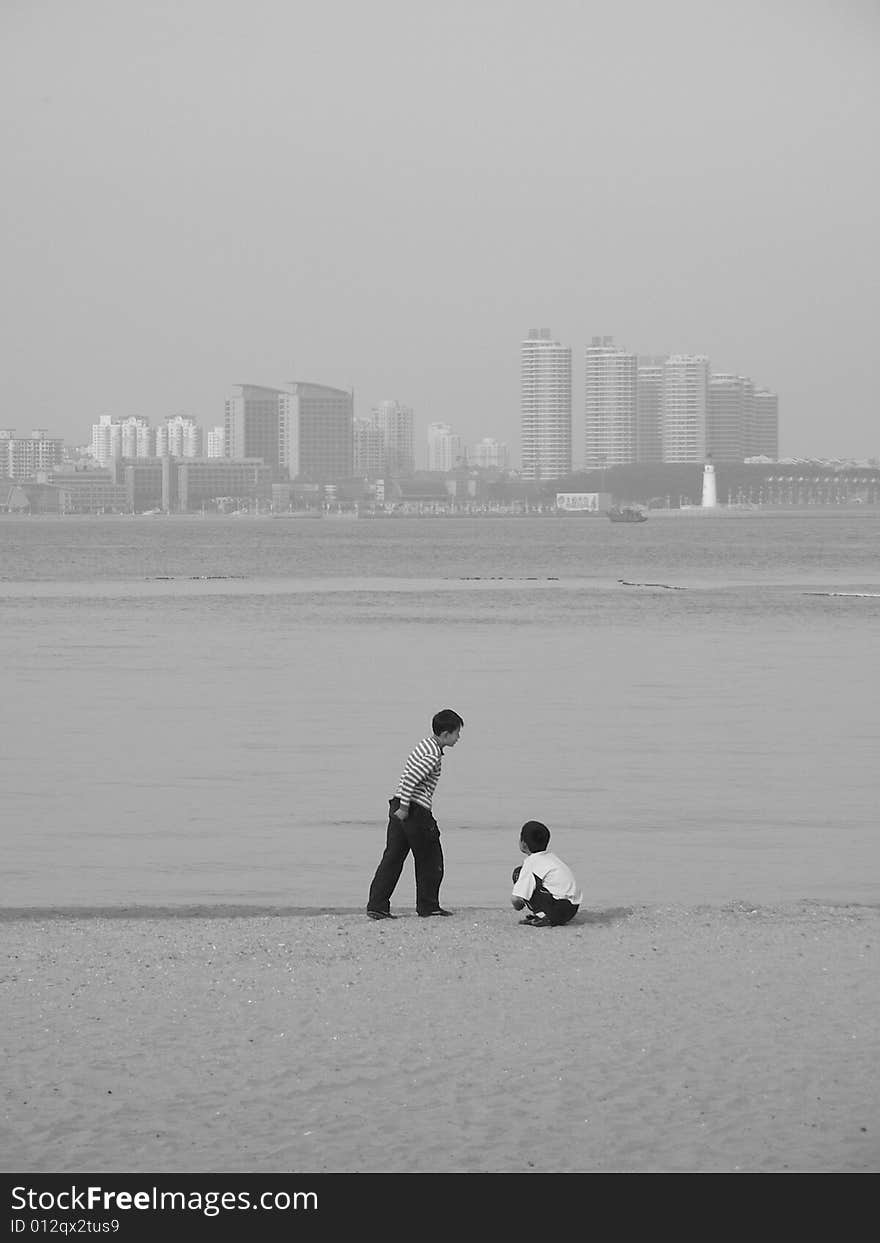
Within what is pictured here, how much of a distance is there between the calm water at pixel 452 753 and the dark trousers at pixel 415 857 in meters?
0.97

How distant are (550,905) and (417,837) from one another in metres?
0.72

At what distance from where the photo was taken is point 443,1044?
685 centimetres

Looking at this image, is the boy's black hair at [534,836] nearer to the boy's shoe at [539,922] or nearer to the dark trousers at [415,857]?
the boy's shoe at [539,922]

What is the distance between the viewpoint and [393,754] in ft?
56.3

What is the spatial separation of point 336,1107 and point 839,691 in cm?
1823

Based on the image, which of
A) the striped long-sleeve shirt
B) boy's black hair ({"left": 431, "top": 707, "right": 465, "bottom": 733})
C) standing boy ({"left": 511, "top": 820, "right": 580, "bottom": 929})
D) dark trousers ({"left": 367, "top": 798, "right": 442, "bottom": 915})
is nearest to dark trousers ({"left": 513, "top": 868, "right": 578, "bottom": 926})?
standing boy ({"left": 511, "top": 820, "right": 580, "bottom": 929})

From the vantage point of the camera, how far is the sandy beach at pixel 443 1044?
576 centimetres

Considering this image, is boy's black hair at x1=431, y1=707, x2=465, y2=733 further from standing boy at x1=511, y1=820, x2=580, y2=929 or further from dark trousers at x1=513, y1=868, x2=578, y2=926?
dark trousers at x1=513, y1=868, x2=578, y2=926

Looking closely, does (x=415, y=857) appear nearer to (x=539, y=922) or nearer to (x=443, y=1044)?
(x=539, y=922)

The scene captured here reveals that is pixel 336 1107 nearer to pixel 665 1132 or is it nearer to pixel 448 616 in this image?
pixel 665 1132

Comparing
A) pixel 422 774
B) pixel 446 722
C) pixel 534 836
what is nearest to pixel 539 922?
pixel 534 836

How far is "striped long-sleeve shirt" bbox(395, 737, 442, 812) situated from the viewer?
8750 millimetres

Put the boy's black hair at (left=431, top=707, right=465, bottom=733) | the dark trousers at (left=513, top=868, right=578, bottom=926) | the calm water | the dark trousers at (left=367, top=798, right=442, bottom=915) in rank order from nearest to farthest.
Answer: the boy's black hair at (left=431, top=707, right=465, bottom=733)
the dark trousers at (left=513, top=868, right=578, bottom=926)
the dark trousers at (left=367, top=798, right=442, bottom=915)
the calm water

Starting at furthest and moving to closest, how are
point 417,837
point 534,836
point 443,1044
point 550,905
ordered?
point 417,837
point 534,836
point 550,905
point 443,1044
